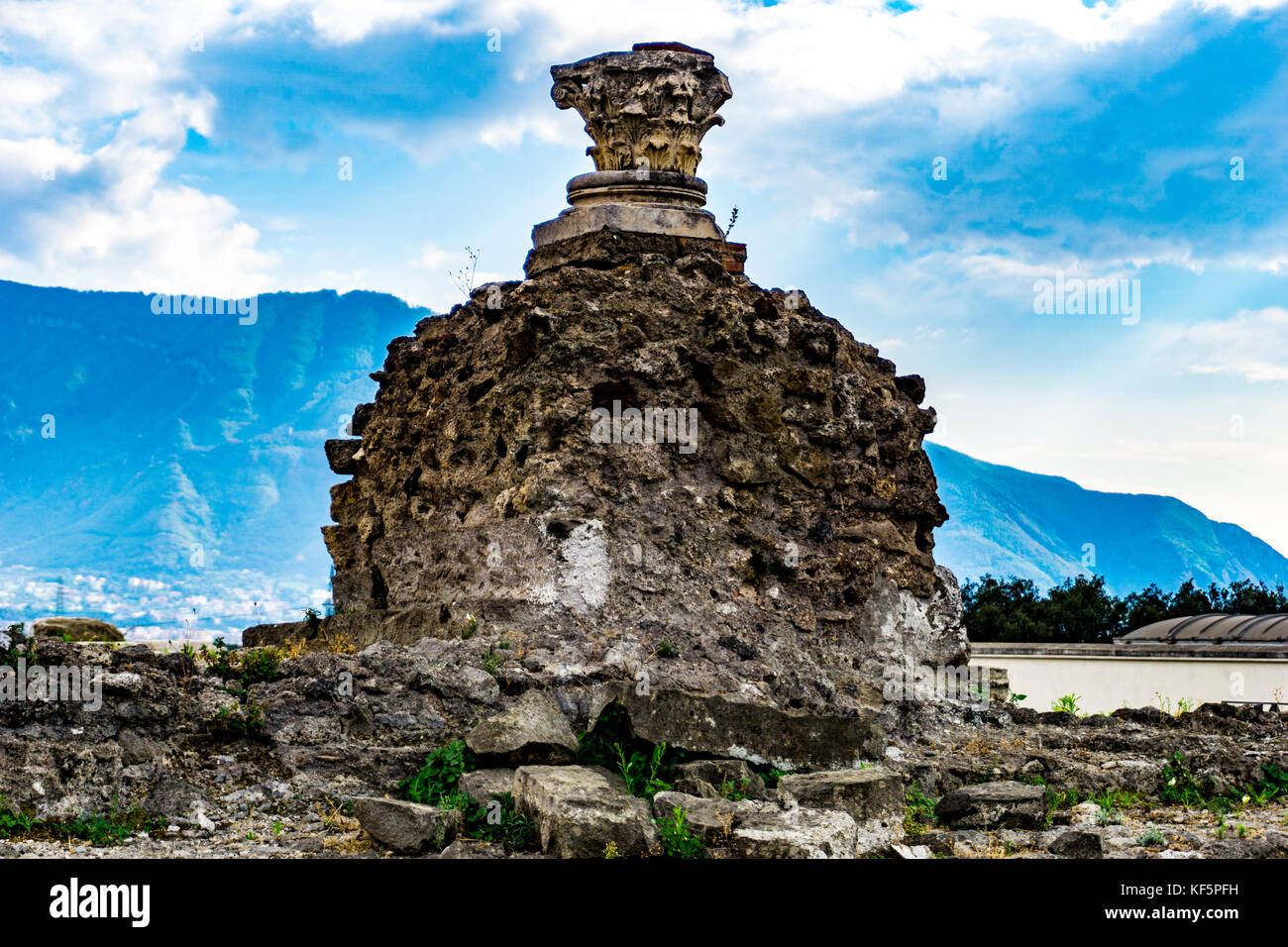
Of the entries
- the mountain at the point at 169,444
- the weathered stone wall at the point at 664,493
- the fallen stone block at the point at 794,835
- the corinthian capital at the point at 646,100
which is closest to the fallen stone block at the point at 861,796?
the fallen stone block at the point at 794,835

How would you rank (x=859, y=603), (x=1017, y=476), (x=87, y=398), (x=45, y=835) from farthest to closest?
(x=87, y=398) → (x=1017, y=476) → (x=859, y=603) → (x=45, y=835)

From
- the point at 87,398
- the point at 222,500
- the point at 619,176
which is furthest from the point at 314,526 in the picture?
the point at 619,176

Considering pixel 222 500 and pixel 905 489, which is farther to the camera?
pixel 222 500

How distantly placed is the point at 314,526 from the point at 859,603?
11238cm

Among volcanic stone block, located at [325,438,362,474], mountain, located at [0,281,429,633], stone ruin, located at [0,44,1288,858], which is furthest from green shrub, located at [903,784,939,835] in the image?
mountain, located at [0,281,429,633]

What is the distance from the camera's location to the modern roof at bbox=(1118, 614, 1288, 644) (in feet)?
62.0

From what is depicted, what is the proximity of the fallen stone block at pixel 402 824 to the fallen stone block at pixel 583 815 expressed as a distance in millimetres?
477

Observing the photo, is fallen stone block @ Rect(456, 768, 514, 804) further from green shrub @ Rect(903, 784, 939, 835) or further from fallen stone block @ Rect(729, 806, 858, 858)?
green shrub @ Rect(903, 784, 939, 835)

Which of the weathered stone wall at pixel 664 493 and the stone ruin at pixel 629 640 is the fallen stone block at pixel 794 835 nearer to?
the stone ruin at pixel 629 640

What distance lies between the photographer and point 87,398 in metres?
156

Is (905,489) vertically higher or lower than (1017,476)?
lower

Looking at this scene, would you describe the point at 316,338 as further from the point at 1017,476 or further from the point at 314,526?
the point at 1017,476

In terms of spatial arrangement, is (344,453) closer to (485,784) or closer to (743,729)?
(485,784)

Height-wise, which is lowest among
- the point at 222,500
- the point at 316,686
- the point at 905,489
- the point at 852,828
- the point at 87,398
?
the point at 852,828
